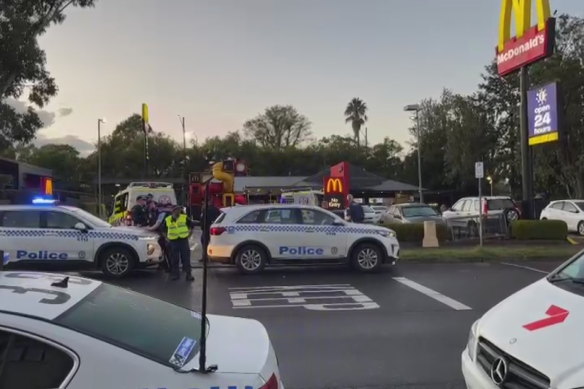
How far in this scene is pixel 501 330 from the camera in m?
3.95

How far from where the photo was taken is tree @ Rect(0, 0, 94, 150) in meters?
22.4

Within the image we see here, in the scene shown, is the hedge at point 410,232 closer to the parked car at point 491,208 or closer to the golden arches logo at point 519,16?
the parked car at point 491,208

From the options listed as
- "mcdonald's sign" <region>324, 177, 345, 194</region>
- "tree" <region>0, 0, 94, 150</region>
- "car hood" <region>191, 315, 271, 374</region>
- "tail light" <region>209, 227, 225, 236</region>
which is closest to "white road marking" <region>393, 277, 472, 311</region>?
"tail light" <region>209, 227, 225, 236</region>

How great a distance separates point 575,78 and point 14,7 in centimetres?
3662

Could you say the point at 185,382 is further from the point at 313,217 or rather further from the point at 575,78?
the point at 575,78

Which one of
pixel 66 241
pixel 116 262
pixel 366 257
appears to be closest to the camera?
pixel 66 241

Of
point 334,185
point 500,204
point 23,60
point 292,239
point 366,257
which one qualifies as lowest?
point 366,257

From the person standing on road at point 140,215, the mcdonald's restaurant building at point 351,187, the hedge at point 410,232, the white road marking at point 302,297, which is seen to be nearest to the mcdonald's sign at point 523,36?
the hedge at point 410,232

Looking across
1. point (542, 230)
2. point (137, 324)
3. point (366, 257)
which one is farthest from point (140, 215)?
point (137, 324)

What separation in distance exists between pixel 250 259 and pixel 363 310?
189 inches

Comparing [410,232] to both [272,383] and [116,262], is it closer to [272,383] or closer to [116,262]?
[116,262]

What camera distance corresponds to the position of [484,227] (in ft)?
70.9

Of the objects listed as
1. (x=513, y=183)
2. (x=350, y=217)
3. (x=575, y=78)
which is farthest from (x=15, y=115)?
(x=513, y=183)

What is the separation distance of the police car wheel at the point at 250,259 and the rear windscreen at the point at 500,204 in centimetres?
1478
